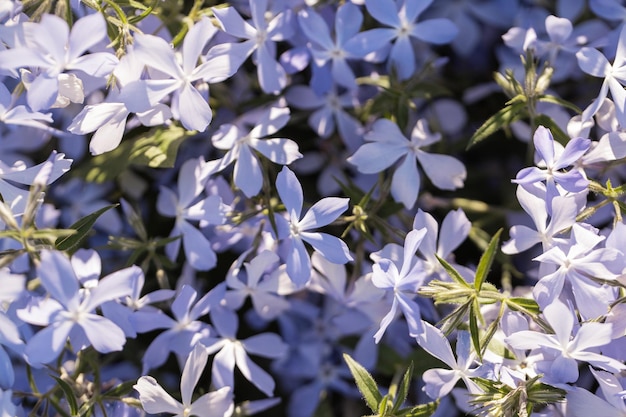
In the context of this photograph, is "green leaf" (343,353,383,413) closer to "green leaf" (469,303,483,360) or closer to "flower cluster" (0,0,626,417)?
"flower cluster" (0,0,626,417)

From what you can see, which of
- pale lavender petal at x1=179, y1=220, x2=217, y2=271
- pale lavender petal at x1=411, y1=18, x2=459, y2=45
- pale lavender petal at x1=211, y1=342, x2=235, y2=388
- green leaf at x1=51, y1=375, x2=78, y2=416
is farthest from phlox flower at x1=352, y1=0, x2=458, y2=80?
green leaf at x1=51, y1=375, x2=78, y2=416

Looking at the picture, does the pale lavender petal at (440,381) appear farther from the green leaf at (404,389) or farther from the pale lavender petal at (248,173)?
the pale lavender petal at (248,173)

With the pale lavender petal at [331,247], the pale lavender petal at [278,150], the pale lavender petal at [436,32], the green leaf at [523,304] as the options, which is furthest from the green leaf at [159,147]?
the green leaf at [523,304]

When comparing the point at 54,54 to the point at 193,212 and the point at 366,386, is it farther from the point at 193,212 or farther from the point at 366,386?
the point at 366,386

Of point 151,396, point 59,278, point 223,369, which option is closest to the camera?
point 59,278

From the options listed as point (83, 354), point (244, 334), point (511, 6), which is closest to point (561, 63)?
point (511, 6)

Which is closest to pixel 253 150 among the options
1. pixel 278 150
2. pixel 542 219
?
pixel 278 150

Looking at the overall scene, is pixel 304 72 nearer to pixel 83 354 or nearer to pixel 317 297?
pixel 317 297
